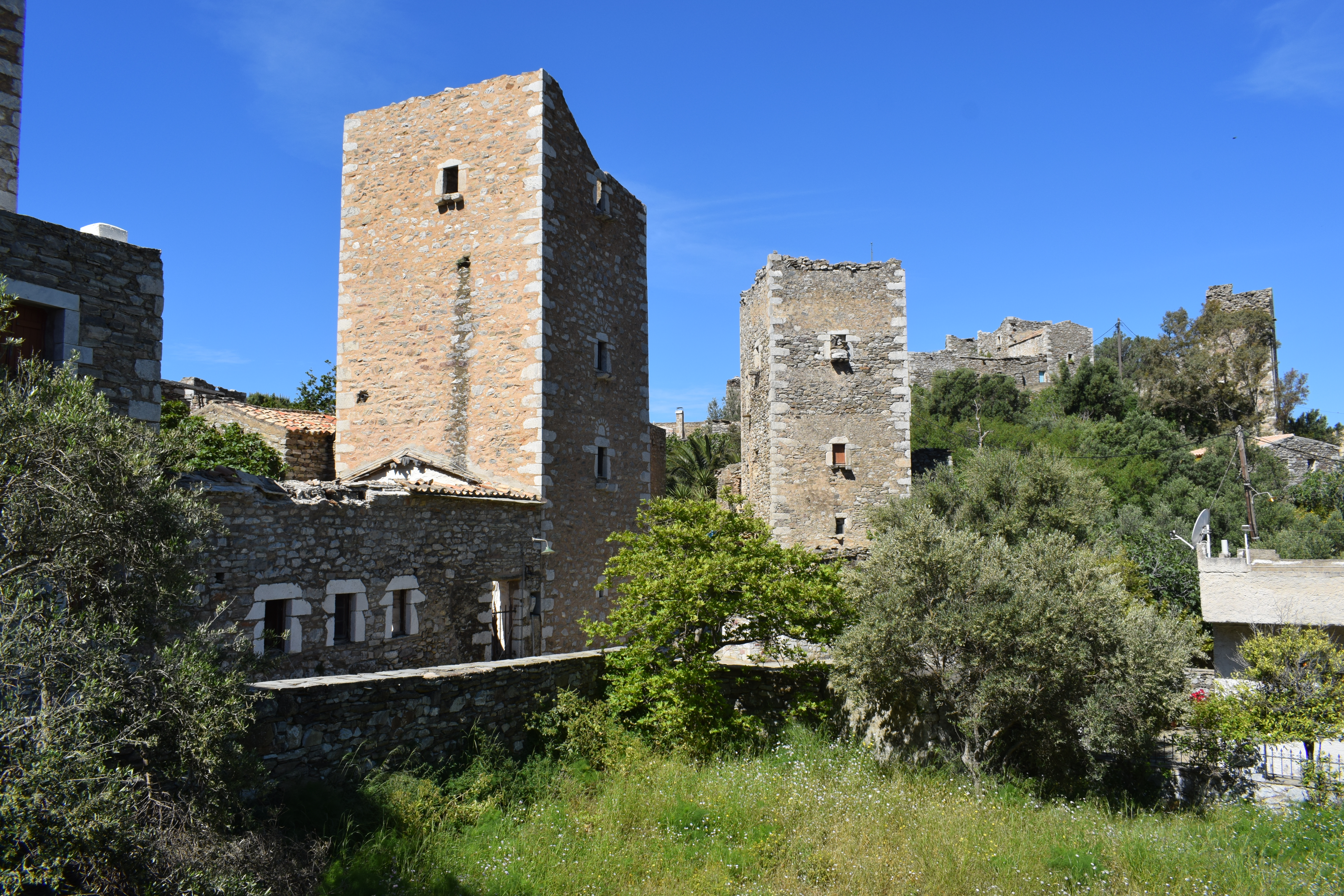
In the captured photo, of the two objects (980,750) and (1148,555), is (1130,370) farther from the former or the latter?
(980,750)

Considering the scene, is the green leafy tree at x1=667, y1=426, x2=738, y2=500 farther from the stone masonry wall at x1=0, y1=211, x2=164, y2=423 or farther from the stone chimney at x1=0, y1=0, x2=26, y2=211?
the stone chimney at x1=0, y1=0, x2=26, y2=211

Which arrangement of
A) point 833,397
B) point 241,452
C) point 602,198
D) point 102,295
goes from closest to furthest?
point 102,295 → point 241,452 → point 602,198 → point 833,397

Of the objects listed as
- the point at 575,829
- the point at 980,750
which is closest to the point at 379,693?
the point at 575,829

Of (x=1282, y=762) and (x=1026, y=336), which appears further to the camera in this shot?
(x=1026, y=336)

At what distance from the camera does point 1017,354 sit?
159 feet

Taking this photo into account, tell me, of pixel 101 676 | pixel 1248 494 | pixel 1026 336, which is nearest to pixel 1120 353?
pixel 1026 336

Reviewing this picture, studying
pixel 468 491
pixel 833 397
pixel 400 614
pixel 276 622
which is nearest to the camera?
pixel 276 622

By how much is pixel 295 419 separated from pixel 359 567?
7.58 meters

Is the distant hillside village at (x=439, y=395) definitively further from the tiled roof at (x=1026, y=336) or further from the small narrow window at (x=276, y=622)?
the tiled roof at (x=1026, y=336)

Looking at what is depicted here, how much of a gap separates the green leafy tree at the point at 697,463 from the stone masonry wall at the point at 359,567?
17.0 meters

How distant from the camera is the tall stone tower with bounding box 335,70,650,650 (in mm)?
14422

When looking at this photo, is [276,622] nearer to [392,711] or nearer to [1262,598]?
[392,711]

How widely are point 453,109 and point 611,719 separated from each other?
11.3 m

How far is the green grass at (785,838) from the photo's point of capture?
24.6ft
